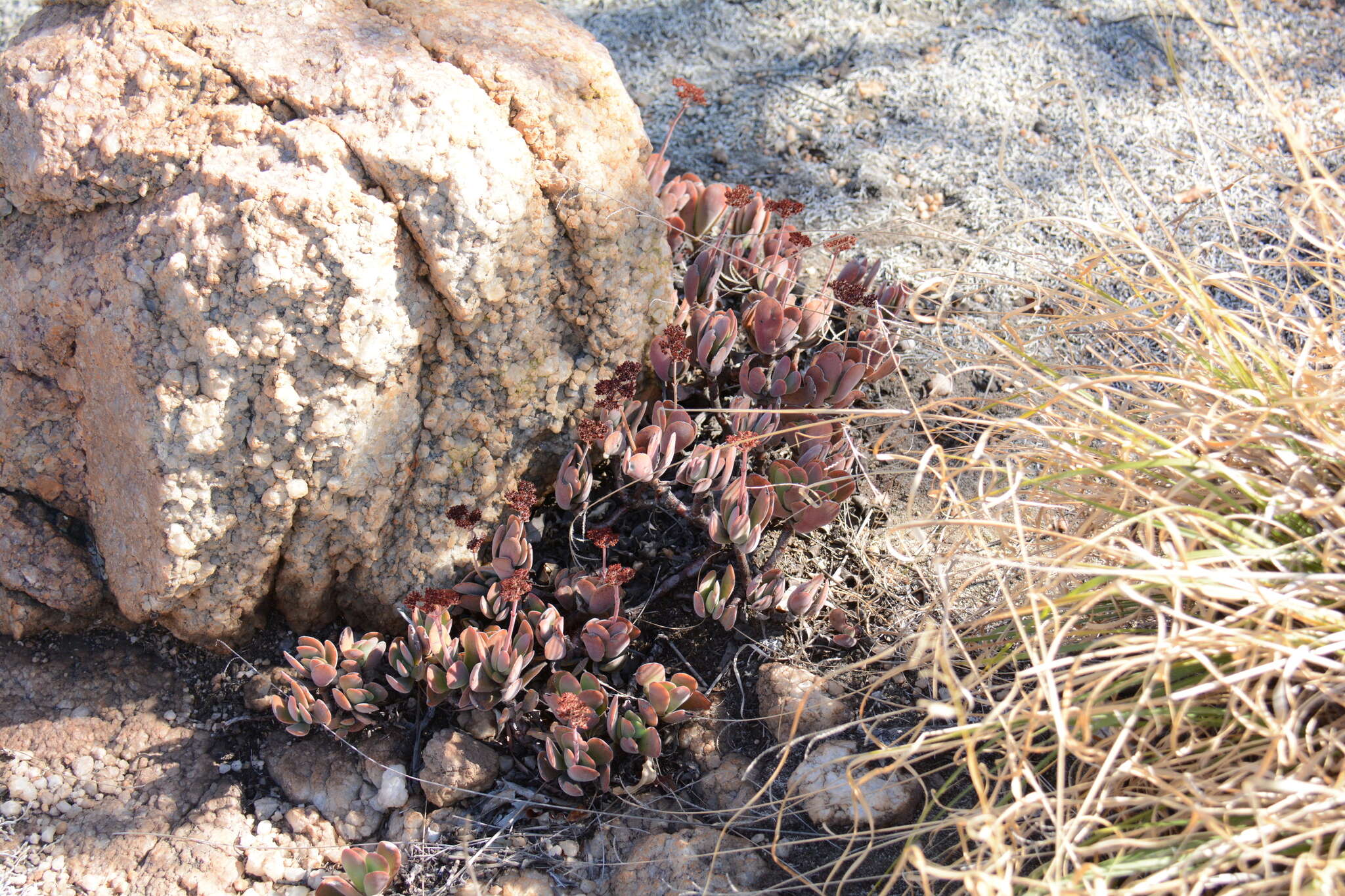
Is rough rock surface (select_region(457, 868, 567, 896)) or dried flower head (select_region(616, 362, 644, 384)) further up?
dried flower head (select_region(616, 362, 644, 384))

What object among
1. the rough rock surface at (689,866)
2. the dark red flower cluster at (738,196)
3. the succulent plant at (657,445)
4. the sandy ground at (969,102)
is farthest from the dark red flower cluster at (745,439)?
the sandy ground at (969,102)

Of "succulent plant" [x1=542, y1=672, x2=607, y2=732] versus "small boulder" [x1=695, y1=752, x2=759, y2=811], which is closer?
"succulent plant" [x1=542, y1=672, x2=607, y2=732]

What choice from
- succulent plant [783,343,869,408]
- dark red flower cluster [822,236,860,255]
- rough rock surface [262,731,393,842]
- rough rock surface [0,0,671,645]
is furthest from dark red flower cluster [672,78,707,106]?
rough rock surface [262,731,393,842]

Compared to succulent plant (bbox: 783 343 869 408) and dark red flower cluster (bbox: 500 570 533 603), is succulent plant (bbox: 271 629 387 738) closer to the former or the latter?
dark red flower cluster (bbox: 500 570 533 603)

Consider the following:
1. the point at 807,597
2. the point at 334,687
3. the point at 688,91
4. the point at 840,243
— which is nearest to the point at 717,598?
the point at 807,597

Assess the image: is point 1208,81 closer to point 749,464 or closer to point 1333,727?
point 749,464
